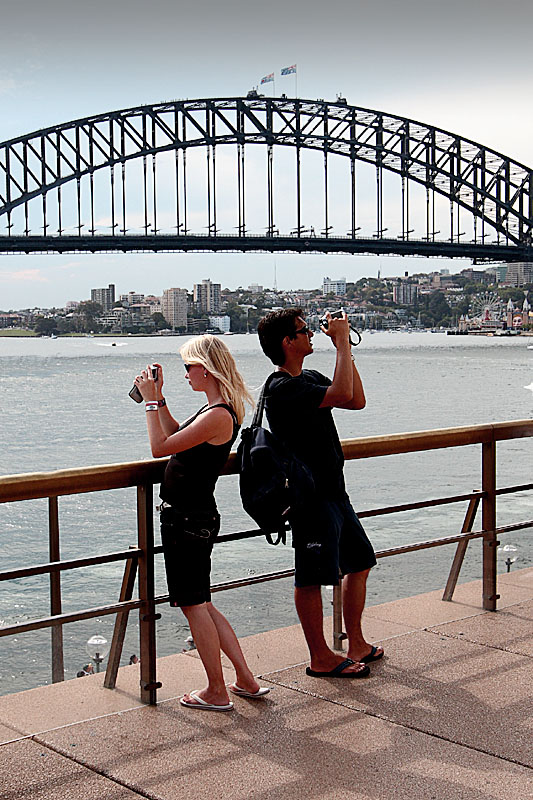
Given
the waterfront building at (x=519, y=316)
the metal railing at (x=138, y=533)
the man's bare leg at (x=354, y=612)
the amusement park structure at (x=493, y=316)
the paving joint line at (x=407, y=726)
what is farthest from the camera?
the waterfront building at (x=519, y=316)

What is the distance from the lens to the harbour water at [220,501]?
13.1 metres

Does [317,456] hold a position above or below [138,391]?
below

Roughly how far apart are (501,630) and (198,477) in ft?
5.53

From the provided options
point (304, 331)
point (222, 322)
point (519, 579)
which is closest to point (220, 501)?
point (519, 579)

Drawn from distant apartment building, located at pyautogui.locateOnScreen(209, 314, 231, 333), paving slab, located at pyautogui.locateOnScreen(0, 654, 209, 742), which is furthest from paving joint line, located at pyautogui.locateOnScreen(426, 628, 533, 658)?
distant apartment building, located at pyautogui.locateOnScreen(209, 314, 231, 333)

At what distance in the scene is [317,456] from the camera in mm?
3652

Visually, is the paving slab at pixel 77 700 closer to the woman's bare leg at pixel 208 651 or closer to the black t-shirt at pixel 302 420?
the woman's bare leg at pixel 208 651

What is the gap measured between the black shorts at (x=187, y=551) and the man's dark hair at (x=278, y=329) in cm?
63

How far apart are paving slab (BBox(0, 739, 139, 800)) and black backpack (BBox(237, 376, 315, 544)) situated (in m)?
0.94

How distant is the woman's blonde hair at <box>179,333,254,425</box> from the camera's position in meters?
3.42

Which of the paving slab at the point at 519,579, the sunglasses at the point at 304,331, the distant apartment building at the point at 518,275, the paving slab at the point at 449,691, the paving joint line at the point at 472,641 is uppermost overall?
the distant apartment building at the point at 518,275

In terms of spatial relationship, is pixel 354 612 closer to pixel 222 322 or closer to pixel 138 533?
pixel 138 533

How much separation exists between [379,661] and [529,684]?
1.81 ft

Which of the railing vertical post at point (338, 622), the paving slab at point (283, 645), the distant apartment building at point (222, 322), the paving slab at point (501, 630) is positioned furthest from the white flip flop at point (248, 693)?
the distant apartment building at point (222, 322)
